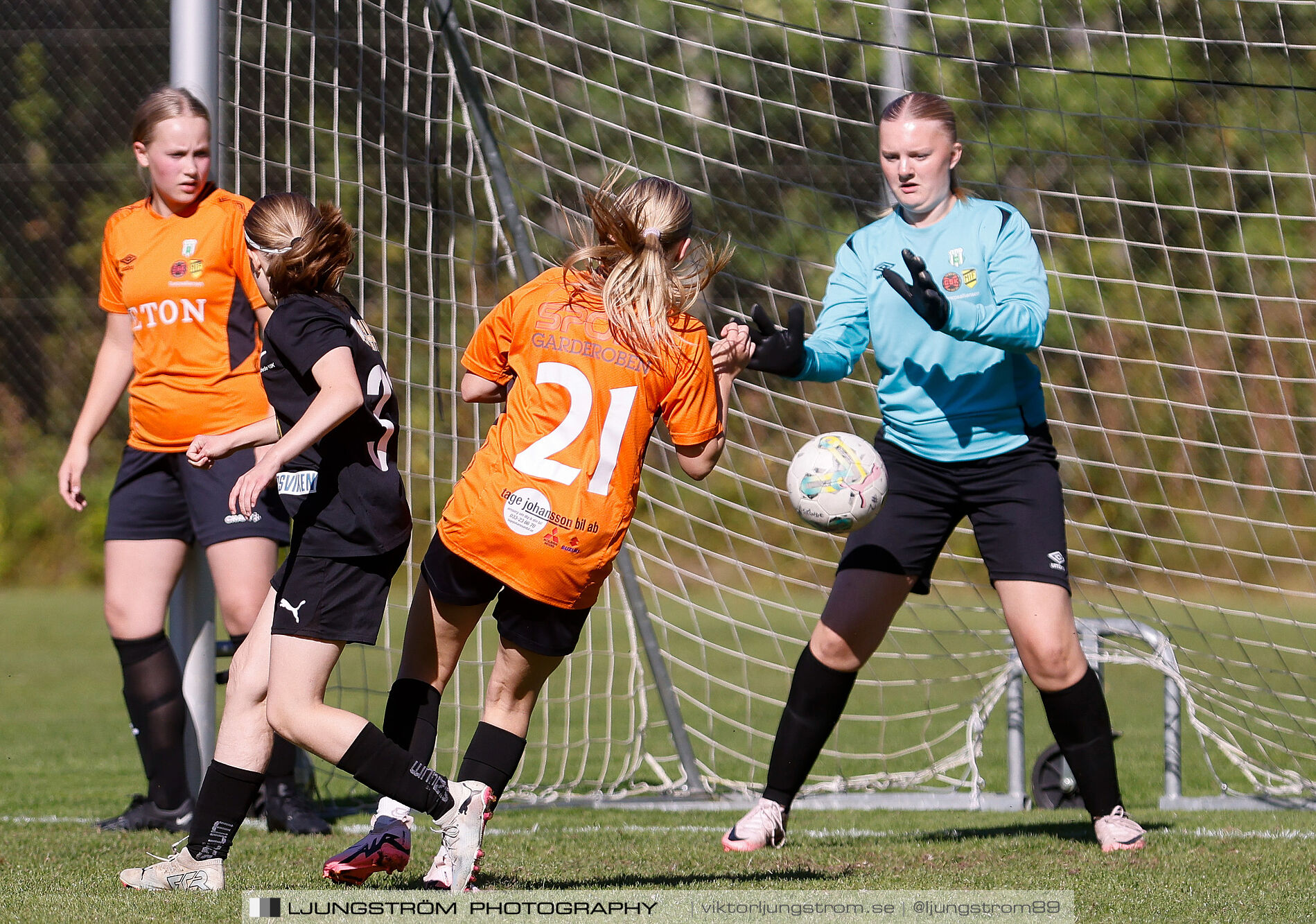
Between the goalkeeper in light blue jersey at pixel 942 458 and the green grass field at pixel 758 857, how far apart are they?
9.9 inches

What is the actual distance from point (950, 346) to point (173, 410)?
2190 mm

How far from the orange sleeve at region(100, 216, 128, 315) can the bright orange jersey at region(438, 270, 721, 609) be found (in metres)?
1.60

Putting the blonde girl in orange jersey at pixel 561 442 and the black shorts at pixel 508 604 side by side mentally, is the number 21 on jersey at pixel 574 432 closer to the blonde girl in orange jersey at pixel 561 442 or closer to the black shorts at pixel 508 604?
the blonde girl in orange jersey at pixel 561 442

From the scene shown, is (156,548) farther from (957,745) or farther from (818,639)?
(957,745)

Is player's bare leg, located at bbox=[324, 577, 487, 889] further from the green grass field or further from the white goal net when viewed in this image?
the white goal net

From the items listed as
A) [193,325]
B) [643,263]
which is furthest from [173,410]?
[643,263]

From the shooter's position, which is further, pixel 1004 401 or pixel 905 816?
pixel 905 816

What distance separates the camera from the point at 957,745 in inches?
267

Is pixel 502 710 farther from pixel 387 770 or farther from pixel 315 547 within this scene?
pixel 315 547

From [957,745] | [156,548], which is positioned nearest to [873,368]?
[957,745]

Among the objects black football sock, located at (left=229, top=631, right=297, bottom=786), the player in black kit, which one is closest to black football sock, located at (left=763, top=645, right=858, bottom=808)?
the player in black kit

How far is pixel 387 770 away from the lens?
2969mm

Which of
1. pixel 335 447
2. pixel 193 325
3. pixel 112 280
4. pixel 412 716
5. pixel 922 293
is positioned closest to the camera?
pixel 335 447

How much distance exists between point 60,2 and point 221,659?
11989mm
